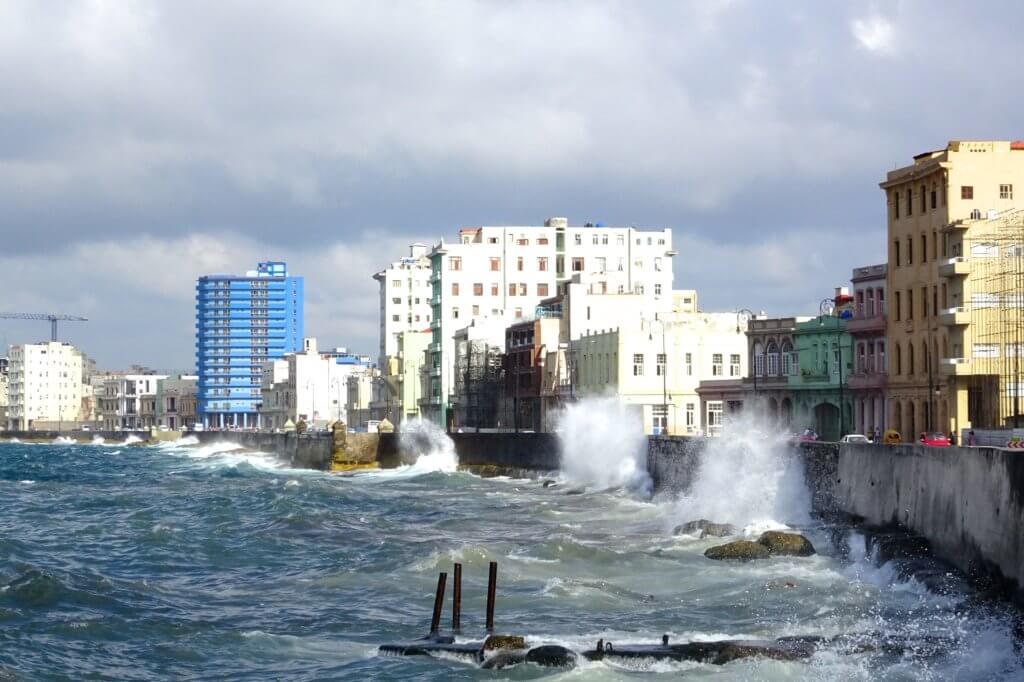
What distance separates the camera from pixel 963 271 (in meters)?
61.8

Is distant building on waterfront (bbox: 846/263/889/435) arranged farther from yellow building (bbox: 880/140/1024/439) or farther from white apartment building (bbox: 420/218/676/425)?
white apartment building (bbox: 420/218/676/425)

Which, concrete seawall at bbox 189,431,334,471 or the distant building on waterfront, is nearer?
the distant building on waterfront

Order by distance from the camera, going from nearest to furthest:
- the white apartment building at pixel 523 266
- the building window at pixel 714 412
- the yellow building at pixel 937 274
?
the yellow building at pixel 937 274, the building window at pixel 714 412, the white apartment building at pixel 523 266

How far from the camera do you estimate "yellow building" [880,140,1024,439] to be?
206 ft

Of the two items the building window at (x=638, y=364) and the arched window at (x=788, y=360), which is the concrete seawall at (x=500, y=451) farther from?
the arched window at (x=788, y=360)

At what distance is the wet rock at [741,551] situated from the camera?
4081 centimetres

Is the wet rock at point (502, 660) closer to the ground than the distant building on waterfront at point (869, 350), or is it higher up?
closer to the ground

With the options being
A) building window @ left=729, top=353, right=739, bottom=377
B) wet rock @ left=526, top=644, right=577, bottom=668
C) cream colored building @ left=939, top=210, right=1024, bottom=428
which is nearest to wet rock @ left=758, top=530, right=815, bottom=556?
wet rock @ left=526, top=644, right=577, bottom=668

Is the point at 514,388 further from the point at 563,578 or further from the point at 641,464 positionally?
the point at 563,578

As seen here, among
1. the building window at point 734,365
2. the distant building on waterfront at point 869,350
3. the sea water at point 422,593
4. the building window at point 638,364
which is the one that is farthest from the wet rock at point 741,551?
the building window at point 734,365

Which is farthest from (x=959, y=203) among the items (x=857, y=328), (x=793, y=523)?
(x=793, y=523)

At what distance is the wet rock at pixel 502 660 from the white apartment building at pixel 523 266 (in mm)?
115625

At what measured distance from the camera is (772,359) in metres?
85.6

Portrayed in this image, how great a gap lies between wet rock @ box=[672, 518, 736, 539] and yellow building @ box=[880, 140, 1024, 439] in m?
18.2
